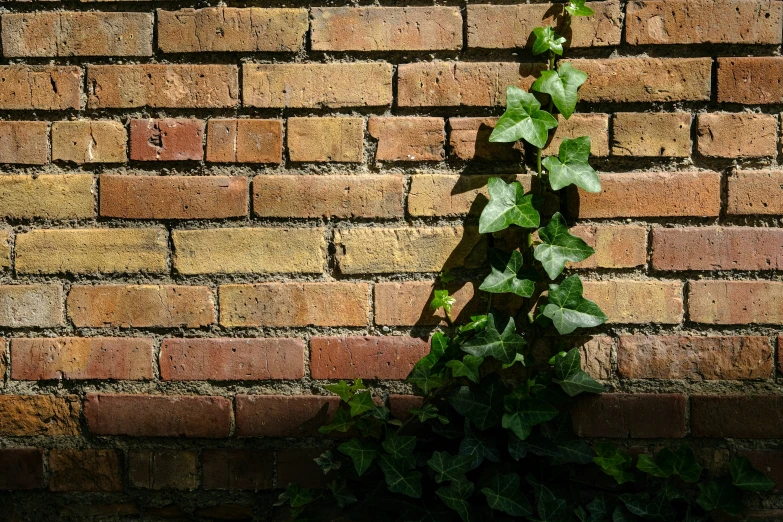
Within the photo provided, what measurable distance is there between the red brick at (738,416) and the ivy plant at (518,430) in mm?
56

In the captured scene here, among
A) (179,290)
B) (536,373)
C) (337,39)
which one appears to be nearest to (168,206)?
(179,290)

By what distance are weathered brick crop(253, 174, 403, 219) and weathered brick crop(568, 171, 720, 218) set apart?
381mm

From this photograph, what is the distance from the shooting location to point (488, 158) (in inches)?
41.6

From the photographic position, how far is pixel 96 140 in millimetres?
1067

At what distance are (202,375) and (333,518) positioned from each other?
0.35 metres

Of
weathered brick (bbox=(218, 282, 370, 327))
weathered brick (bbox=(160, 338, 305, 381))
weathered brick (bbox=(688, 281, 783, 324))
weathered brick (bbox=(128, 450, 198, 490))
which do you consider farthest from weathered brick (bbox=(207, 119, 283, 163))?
weathered brick (bbox=(688, 281, 783, 324))

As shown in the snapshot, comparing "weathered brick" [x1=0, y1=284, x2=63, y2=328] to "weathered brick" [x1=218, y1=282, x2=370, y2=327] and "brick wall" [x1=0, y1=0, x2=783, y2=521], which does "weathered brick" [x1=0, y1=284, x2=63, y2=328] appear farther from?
"weathered brick" [x1=218, y1=282, x2=370, y2=327]

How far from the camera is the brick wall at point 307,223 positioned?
104 cm

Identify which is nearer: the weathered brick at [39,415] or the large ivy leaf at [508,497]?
the large ivy leaf at [508,497]

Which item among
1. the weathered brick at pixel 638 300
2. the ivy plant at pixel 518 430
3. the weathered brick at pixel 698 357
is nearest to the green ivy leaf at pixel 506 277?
the ivy plant at pixel 518 430

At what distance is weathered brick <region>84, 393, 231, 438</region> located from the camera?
1.06m

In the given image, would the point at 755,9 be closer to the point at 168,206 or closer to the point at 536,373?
the point at 536,373

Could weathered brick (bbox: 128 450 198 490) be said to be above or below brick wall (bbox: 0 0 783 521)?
below

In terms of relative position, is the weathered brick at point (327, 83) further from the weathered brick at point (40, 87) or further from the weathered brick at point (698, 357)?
the weathered brick at point (698, 357)
